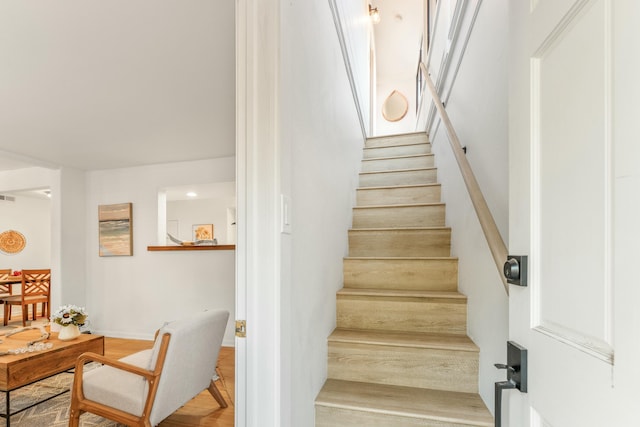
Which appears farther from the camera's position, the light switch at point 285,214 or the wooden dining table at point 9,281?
the wooden dining table at point 9,281

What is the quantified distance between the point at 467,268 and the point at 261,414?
1.39 meters

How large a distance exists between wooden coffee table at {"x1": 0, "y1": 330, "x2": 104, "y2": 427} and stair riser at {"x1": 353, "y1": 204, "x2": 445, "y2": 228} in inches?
97.6

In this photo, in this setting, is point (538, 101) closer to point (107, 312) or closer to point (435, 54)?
point (435, 54)

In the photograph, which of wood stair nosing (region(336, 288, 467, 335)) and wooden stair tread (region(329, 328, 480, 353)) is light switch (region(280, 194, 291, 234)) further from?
wood stair nosing (region(336, 288, 467, 335))

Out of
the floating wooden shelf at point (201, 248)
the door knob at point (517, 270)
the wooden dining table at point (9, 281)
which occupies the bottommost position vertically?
the wooden dining table at point (9, 281)

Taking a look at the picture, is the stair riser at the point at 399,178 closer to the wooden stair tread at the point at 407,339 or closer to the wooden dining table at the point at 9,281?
the wooden stair tread at the point at 407,339

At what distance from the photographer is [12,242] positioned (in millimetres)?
6461

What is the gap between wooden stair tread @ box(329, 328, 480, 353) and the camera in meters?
1.67

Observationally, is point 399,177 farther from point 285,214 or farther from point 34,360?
point 34,360

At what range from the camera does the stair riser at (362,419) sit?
4.69 ft

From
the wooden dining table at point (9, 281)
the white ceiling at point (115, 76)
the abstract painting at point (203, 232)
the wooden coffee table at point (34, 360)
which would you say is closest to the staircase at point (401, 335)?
the white ceiling at point (115, 76)

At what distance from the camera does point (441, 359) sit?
5.46ft

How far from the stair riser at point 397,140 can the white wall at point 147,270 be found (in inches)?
69.6

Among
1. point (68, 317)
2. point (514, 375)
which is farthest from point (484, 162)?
point (68, 317)
